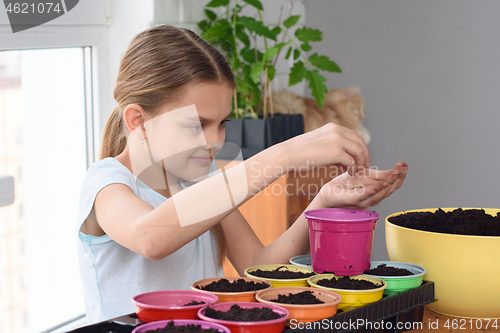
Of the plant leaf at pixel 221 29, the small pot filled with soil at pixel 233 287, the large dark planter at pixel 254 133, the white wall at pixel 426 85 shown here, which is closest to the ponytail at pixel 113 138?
the small pot filled with soil at pixel 233 287

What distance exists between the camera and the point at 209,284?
28.5 inches

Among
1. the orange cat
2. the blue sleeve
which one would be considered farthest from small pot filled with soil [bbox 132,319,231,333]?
A: the orange cat

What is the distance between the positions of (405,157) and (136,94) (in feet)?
6.38

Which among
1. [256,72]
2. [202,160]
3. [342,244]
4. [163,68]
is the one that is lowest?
[342,244]

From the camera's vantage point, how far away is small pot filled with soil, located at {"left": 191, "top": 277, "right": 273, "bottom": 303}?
2.20 feet

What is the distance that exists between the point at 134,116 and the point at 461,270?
68 cm

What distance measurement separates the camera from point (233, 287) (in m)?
0.70

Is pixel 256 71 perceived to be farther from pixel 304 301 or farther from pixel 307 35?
pixel 304 301

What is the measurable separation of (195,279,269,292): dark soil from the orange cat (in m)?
1.44

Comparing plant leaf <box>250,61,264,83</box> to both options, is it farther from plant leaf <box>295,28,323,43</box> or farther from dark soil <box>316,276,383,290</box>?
dark soil <box>316,276,383,290</box>

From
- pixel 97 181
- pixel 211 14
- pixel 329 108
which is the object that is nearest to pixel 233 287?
pixel 97 181

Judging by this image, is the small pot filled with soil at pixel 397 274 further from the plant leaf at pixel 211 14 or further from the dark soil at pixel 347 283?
the plant leaf at pixel 211 14

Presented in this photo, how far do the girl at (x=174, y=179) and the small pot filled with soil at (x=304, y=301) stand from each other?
151mm

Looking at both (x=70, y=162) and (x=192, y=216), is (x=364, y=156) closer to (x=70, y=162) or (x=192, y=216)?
(x=192, y=216)
